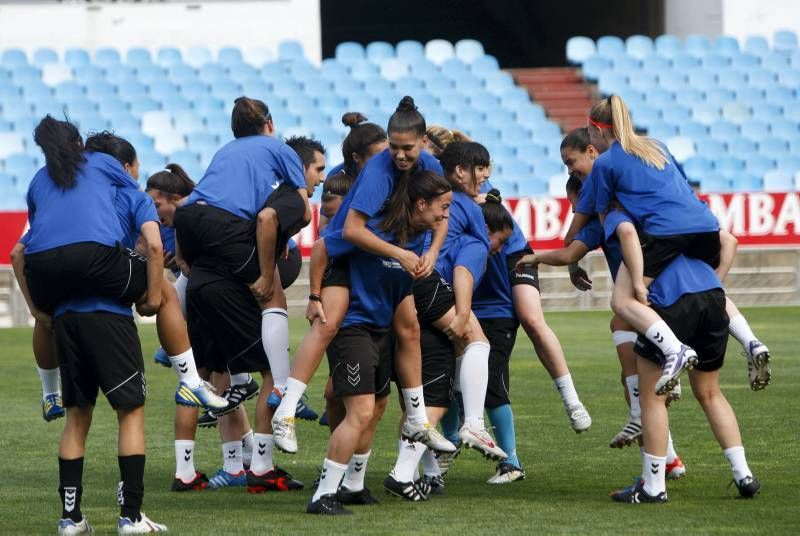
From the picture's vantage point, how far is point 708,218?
688 cm

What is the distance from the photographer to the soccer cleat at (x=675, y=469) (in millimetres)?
7621

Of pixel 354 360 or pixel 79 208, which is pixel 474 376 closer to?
pixel 354 360

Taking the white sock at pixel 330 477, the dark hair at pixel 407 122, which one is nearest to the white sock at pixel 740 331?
Answer: the dark hair at pixel 407 122

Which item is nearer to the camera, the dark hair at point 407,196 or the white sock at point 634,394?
the dark hair at point 407,196

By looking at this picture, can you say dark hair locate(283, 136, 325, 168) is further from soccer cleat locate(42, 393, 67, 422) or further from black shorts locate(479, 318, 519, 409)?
soccer cleat locate(42, 393, 67, 422)

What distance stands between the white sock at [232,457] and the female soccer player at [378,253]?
122 cm

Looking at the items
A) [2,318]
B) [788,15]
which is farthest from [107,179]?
[788,15]

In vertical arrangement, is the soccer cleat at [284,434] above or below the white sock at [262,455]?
above

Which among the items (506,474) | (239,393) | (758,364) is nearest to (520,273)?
(506,474)

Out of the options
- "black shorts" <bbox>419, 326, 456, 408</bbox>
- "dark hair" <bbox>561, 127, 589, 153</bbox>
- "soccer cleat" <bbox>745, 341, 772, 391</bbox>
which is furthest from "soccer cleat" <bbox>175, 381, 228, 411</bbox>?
"soccer cleat" <bbox>745, 341, 772, 391</bbox>

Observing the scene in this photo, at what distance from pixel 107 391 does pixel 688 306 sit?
2661 mm

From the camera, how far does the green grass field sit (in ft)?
20.9

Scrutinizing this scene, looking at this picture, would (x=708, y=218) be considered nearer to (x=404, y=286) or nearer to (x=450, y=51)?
(x=404, y=286)

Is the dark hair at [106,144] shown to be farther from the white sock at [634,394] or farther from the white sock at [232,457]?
the white sock at [634,394]
